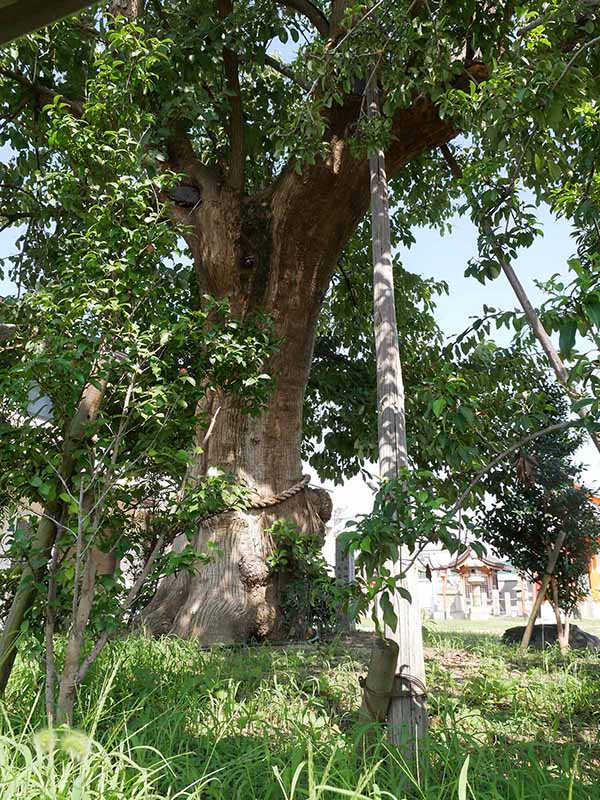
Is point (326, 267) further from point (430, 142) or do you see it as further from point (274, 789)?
point (274, 789)

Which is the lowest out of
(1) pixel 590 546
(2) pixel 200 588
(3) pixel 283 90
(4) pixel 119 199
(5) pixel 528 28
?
(2) pixel 200 588

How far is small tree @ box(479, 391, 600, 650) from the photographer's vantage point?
242 inches

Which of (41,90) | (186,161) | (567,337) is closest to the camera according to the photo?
(567,337)

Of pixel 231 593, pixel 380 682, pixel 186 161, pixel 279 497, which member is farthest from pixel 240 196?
pixel 380 682

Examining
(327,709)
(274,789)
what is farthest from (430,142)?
(274,789)

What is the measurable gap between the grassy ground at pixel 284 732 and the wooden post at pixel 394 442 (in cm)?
12

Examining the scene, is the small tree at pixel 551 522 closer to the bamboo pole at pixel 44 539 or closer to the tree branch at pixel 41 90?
the bamboo pole at pixel 44 539

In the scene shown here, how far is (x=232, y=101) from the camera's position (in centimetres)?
582

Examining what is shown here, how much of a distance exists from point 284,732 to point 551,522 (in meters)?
4.28

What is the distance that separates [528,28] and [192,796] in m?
3.49

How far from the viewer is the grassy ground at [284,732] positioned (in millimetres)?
2043

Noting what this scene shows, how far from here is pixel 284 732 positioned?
9.27ft

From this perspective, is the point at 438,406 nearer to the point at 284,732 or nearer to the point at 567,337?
the point at 567,337

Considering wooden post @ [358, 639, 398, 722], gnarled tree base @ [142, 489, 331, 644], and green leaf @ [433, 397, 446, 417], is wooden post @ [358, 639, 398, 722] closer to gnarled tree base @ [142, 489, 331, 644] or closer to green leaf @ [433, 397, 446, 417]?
green leaf @ [433, 397, 446, 417]
